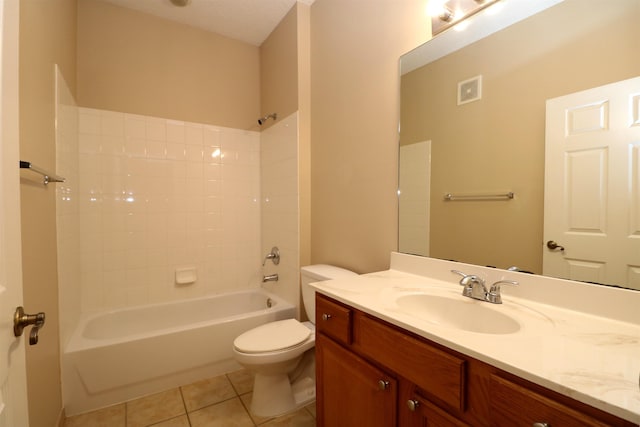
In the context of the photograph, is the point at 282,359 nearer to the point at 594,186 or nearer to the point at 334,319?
the point at 334,319

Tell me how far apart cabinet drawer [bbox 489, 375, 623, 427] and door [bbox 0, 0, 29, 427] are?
100 centimetres

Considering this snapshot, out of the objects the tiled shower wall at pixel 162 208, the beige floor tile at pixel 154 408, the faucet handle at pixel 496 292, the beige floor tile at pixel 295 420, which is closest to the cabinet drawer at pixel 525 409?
the faucet handle at pixel 496 292

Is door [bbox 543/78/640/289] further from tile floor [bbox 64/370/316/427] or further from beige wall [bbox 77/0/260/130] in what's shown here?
beige wall [bbox 77/0/260/130]

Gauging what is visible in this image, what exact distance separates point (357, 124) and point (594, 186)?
115 cm

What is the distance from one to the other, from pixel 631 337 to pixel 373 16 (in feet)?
5.71

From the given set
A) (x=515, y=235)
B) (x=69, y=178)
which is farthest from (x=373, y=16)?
(x=69, y=178)

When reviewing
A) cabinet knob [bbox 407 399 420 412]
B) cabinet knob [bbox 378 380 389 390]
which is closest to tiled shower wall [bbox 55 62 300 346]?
cabinet knob [bbox 378 380 389 390]

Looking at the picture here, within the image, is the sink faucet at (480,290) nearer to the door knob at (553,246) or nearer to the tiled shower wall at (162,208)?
the door knob at (553,246)

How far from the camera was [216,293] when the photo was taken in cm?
257

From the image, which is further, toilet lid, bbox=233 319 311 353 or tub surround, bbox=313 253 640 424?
toilet lid, bbox=233 319 311 353

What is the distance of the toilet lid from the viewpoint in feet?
5.02

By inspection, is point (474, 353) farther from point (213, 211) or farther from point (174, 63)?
point (174, 63)

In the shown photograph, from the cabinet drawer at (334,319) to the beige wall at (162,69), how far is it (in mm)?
2060

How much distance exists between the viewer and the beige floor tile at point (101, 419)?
1.57 m
